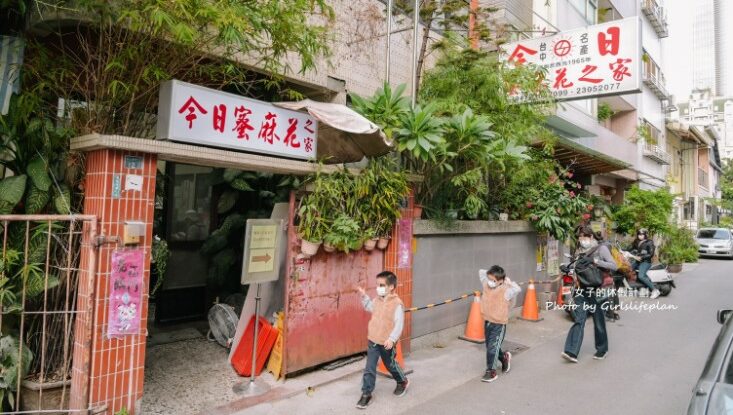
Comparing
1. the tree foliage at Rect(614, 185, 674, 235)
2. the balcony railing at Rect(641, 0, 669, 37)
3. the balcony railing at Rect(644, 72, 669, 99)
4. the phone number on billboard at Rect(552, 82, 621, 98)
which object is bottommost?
the tree foliage at Rect(614, 185, 674, 235)

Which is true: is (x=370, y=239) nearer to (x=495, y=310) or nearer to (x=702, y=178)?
(x=495, y=310)

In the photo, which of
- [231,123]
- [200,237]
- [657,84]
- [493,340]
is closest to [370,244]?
[493,340]

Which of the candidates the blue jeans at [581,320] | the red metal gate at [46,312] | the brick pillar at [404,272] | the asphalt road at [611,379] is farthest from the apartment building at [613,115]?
the red metal gate at [46,312]

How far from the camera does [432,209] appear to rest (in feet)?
Result: 26.0

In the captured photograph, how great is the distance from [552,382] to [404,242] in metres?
2.72

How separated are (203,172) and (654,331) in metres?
8.89

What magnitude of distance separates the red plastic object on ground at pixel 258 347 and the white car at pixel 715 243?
26233mm

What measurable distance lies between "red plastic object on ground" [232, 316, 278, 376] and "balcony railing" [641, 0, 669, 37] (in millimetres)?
23475

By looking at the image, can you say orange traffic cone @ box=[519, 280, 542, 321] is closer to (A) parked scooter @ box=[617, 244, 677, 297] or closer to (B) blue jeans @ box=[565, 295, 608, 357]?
(B) blue jeans @ box=[565, 295, 608, 357]

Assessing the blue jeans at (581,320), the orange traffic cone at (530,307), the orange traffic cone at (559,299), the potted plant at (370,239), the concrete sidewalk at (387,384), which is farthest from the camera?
the orange traffic cone at (559,299)

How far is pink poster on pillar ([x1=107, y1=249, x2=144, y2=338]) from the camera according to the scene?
13.6ft

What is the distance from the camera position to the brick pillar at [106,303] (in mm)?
4020

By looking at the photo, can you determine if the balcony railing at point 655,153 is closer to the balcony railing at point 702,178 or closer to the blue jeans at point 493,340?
the balcony railing at point 702,178

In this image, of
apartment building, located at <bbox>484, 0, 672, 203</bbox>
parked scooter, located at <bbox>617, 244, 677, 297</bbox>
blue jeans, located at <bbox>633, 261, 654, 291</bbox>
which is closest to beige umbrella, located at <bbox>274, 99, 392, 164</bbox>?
apartment building, located at <bbox>484, 0, 672, 203</bbox>
